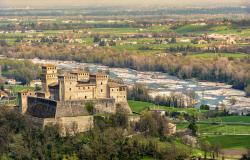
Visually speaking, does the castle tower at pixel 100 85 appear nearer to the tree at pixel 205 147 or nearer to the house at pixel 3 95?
the tree at pixel 205 147

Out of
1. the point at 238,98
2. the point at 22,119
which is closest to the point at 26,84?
the point at 238,98

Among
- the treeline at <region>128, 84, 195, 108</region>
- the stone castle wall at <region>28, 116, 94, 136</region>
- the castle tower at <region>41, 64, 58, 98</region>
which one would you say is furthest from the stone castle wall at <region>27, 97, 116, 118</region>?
the treeline at <region>128, 84, 195, 108</region>

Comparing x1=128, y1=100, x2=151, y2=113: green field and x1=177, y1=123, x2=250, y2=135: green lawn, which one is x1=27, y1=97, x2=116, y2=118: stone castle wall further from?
x1=177, y1=123, x2=250, y2=135: green lawn

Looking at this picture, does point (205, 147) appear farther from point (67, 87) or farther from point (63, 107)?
point (67, 87)

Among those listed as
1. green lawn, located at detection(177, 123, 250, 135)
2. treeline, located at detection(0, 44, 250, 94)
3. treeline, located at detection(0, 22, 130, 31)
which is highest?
green lawn, located at detection(177, 123, 250, 135)

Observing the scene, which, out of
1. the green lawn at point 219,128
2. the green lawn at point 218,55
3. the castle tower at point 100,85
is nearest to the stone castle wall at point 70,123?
the castle tower at point 100,85

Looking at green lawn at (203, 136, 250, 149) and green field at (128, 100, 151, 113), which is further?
green field at (128, 100, 151, 113)
